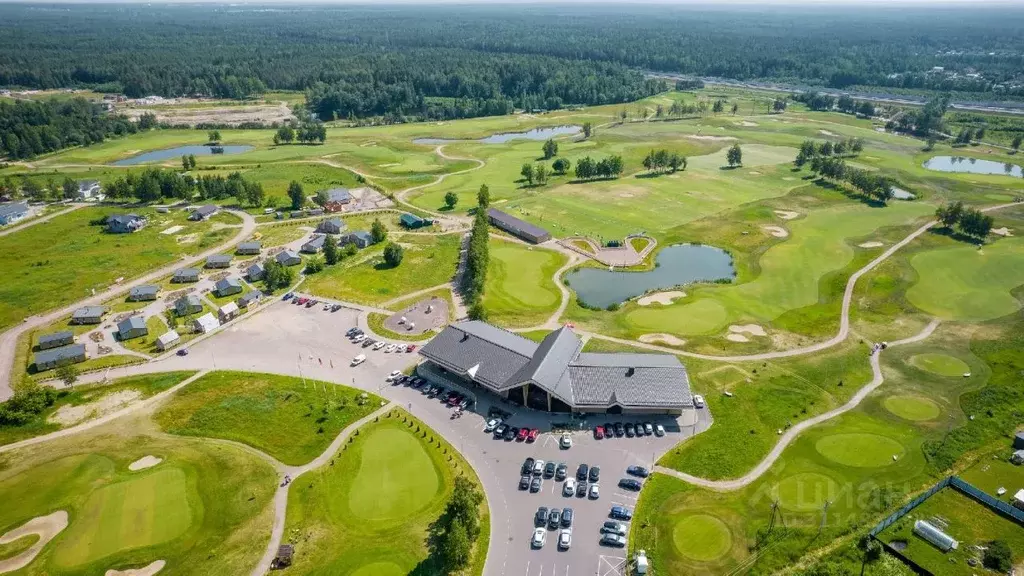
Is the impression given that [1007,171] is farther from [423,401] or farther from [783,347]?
[423,401]

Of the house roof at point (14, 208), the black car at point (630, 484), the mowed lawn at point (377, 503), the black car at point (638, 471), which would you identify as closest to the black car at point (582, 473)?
the black car at point (630, 484)

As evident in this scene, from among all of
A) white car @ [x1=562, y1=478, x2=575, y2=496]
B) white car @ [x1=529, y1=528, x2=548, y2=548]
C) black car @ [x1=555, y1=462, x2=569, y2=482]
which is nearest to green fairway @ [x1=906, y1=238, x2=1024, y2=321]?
black car @ [x1=555, y1=462, x2=569, y2=482]

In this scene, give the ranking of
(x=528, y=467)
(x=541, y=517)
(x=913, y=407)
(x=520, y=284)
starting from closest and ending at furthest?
(x=541, y=517) → (x=528, y=467) → (x=913, y=407) → (x=520, y=284)

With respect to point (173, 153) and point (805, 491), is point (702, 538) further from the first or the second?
point (173, 153)

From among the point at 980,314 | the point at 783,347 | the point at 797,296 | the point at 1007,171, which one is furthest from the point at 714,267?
the point at 1007,171

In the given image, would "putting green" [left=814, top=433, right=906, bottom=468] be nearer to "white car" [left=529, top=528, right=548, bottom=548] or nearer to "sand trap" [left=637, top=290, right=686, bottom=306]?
"white car" [left=529, top=528, right=548, bottom=548]

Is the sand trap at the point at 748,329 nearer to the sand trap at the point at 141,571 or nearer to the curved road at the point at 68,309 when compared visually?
the sand trap at the point at 141,571

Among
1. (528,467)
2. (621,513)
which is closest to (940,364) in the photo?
(621,513)
